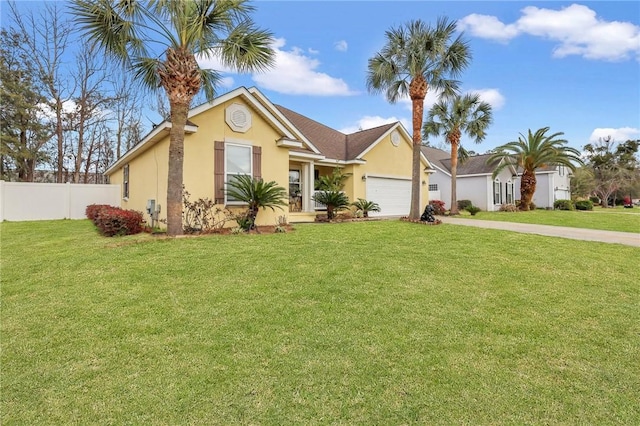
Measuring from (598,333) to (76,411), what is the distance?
521 cm

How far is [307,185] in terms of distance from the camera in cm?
1480

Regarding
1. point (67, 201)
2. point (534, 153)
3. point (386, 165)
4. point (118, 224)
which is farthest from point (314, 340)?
point (534, 153)

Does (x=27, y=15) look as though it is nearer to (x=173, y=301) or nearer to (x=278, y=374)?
(x=173, y=301)

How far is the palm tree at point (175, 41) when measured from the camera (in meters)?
7.80

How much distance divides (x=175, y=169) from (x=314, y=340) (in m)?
6.80

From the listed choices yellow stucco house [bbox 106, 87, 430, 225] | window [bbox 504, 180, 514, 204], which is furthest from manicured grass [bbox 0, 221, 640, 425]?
window [bbox 504, 180, 514, 204]

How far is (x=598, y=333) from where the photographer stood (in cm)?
371

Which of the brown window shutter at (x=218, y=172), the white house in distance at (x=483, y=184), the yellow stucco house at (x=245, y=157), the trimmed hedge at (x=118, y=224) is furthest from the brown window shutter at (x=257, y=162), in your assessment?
the white house in distance at (x=483, y=184)

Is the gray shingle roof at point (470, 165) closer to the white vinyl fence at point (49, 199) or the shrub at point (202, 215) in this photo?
the shrub at point (202, 215)

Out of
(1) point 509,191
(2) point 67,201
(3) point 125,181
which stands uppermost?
(1) point 509,191

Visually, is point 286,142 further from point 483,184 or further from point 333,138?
point 483,184

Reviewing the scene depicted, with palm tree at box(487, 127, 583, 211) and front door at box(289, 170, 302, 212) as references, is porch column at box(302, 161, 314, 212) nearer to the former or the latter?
front door at box(289, 170, 302, 212)

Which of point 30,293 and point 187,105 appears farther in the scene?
point 187,105

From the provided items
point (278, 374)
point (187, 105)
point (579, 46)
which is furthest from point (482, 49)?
point (278, 374)
